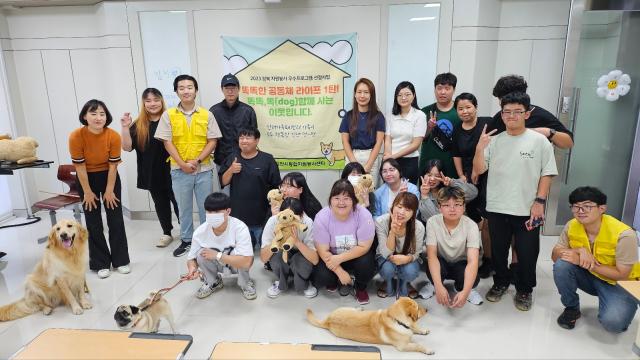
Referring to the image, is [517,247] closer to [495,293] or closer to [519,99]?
[495,293]

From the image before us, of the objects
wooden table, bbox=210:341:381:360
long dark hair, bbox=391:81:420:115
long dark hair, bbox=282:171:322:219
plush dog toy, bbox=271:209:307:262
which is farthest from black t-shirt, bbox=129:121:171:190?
wooden table, bbox=210:341:381:360

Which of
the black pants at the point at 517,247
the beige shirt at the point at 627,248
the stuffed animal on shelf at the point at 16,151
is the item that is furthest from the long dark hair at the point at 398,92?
the stuffed animal on shelf at the point at 16,151

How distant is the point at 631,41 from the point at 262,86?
3.51 m

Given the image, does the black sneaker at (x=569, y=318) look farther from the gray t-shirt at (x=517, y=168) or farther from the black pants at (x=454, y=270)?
the gray t-shirt at (x=517, y=168)

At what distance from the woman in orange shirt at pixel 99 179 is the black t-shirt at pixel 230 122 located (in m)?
0.89

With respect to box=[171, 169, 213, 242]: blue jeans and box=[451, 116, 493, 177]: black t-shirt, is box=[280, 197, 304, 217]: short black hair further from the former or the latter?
box=[451, 116, 493, 177]: black t-shirt

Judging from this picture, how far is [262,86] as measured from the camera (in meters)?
4.29

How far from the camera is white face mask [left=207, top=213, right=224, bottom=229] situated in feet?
9.20

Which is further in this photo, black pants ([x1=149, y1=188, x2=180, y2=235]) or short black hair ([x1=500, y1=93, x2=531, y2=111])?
black pants ([x1=149, y1=188, x2=180, y2=235])

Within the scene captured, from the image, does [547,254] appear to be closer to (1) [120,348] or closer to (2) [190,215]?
(2) [190,215]

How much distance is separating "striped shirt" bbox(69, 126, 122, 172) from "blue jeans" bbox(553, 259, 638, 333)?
10.9 ft

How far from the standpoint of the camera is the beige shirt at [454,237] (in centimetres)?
280

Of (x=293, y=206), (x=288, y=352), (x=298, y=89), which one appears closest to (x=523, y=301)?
(x=293, y=206)

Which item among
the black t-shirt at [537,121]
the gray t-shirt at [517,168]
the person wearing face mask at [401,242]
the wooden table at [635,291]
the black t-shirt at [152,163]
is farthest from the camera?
the black t-shirt at [152,163]
